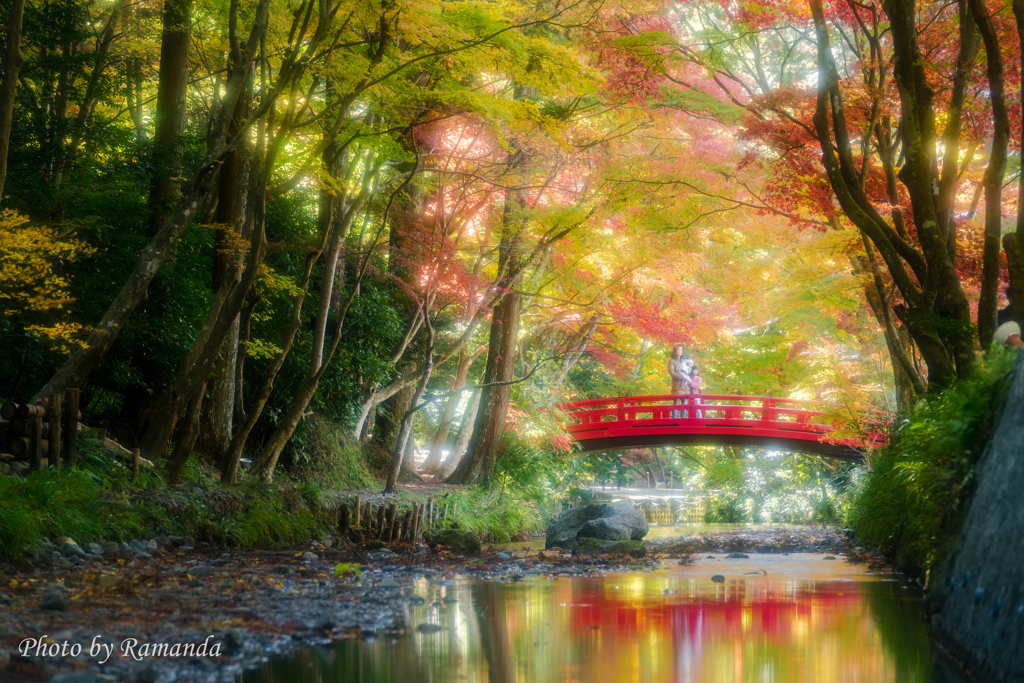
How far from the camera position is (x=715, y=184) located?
10.4 metres

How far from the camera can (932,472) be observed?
199 inches

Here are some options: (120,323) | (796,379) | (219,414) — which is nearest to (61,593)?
(120,323)

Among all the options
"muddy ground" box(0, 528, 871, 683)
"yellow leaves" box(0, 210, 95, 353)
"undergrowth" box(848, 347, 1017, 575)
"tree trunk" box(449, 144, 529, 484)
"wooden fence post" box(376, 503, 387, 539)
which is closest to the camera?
"muddy ground" box(0, 528, 871, 683)

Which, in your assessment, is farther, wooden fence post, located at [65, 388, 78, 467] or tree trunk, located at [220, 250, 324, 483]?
tree trunk, located at [220, 250, 324, 483]

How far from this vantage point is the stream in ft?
10.8

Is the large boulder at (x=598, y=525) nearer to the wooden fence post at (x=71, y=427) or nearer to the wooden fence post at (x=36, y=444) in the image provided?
the wooden fence post at (x=71, y=427)

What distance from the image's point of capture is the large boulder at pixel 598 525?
891 centimetres

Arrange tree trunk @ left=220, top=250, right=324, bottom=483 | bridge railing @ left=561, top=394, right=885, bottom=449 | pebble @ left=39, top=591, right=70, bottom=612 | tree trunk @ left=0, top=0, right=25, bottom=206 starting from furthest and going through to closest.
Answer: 1. bridge railing @ left=561, top=394, right=885, bottom=449
2. tree trunk @ left=220, top=250, right=324, bottom=483
3. tree trunk @ left=0, top=0, right=25, bottom=206
4. pebble @ left=39, top=591, right=70, bottom=612

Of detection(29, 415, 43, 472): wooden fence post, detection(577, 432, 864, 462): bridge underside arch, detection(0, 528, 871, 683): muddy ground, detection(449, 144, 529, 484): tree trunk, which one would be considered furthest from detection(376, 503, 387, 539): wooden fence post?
detection(577, 432, 864, 462): bridge underside arch

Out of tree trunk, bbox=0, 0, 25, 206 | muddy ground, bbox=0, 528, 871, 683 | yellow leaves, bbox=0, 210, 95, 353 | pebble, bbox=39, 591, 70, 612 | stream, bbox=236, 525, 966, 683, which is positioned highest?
tree trunk, bbox=0, 0, 25, 206

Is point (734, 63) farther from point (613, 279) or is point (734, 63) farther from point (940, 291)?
point (940, 291)

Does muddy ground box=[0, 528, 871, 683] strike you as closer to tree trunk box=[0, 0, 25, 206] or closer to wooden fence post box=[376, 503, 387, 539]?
wooden fence post box=[376, 503, 387, 539]

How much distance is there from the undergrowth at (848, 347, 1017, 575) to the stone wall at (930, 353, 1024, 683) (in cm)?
36

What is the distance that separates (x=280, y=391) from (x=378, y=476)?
2708 millimetres
